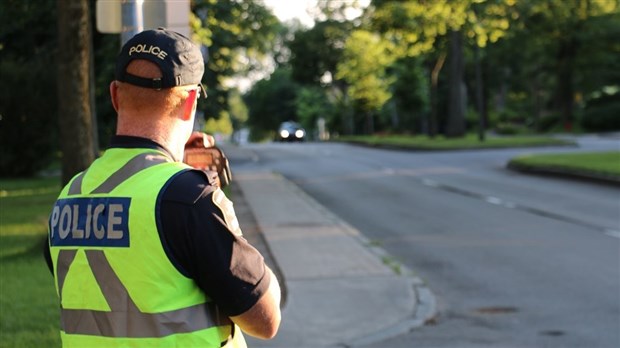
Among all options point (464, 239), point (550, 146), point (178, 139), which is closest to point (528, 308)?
point (464, 239)

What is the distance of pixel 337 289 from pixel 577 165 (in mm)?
15194

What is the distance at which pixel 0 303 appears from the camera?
814cm

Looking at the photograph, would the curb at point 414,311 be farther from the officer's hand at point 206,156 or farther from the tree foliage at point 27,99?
the tree foliage at point 27,99

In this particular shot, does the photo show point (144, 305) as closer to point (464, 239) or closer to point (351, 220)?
point (464, 239)

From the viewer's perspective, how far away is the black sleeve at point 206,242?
2.26m

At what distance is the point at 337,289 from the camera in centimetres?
950

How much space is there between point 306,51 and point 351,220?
7088cm

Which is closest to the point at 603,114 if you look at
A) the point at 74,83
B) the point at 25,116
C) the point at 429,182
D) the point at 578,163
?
the point at 578,163

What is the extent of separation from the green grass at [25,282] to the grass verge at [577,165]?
481 inches

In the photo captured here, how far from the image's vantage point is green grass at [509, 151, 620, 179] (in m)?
21.7

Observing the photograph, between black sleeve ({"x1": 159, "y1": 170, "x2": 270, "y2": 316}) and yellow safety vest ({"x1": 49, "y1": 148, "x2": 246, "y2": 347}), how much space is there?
0.03 meters

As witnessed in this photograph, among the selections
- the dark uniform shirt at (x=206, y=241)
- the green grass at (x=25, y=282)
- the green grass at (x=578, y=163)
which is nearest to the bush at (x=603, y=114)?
the green grass at (x=578, y=163)

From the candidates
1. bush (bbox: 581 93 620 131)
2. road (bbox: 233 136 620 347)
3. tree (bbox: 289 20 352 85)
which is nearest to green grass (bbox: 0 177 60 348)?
road (bbox: 233 136 620 347)

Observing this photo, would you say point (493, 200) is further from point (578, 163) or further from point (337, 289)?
point (337, 289)
